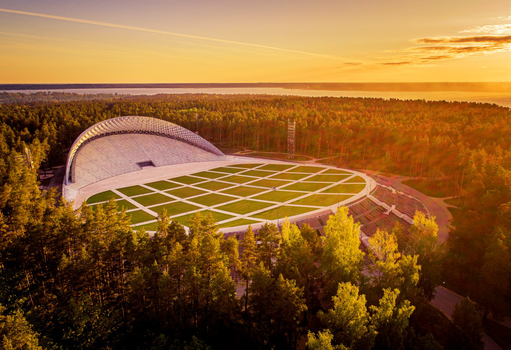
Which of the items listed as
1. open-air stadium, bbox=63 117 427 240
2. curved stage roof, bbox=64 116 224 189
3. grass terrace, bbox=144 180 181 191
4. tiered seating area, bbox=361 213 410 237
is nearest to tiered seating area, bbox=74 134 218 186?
curved stage roof, bbox=64 116 224 189

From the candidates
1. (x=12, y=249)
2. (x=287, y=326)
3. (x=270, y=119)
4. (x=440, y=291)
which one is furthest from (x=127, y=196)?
(x=270, y=119)

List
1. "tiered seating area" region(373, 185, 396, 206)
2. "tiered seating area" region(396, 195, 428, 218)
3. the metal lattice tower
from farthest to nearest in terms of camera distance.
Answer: the metal lattice tower, "tiered seating area" region(373, 185, 396, 206), "tiered seating area" region(396, 195, 428, 218)

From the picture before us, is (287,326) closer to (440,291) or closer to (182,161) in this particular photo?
(440,291)

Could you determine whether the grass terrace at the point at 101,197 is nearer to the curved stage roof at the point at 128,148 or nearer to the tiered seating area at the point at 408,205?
the curved stage roof at the point at 128,148

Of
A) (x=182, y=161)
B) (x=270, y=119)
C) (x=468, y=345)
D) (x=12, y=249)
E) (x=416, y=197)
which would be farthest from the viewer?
(x=270, y=119)

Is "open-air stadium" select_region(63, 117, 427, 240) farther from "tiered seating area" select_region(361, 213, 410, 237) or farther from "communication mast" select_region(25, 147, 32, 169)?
"communication mast" select_region(25, 147, 32, 169)

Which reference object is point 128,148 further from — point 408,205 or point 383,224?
point 408,205

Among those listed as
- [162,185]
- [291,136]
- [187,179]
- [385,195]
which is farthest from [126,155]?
[385,195]
